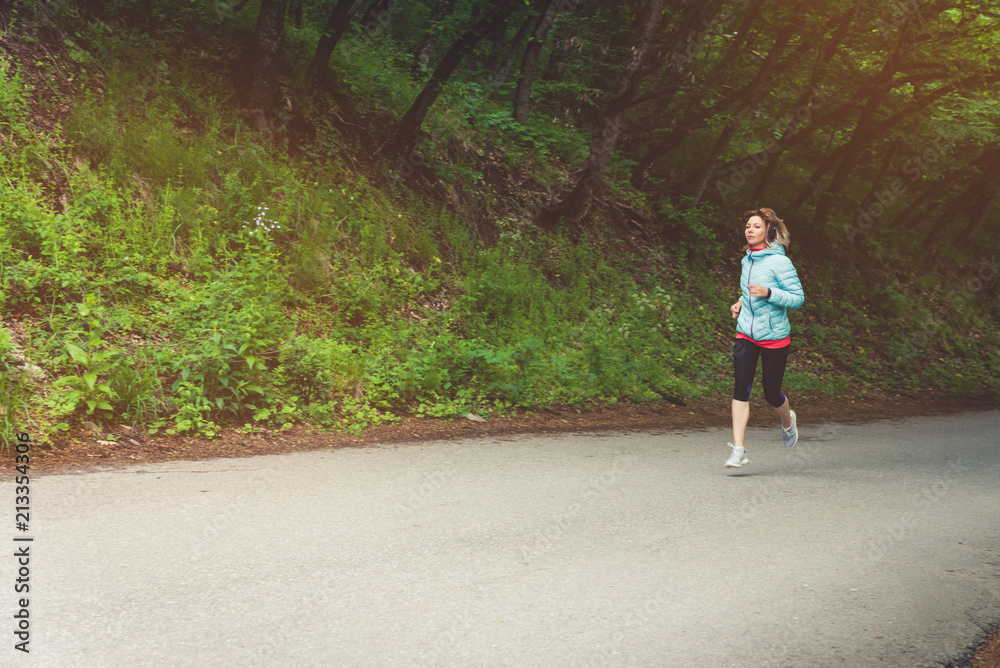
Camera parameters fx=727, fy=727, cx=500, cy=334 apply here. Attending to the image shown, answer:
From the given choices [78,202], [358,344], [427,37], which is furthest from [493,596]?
[427,37]

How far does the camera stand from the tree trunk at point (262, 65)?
1191cm

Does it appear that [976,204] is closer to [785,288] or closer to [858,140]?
[858,140]

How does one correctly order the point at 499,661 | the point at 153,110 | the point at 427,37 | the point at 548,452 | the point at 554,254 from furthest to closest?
1. the point at 427,37
2. the point at 554,254
3. the point at 153,110
4. the point at 548,452
5. the point at 499,661

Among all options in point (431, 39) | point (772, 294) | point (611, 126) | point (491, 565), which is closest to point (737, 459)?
point (772, 294)

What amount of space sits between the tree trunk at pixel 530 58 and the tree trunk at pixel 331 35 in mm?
5183

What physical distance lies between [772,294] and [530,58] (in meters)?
12.5

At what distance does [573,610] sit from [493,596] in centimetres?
45

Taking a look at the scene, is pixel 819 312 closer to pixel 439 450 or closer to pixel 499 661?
pixel 439 450

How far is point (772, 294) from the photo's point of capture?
6727 millimetres

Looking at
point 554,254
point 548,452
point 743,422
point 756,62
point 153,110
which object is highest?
point 756,62

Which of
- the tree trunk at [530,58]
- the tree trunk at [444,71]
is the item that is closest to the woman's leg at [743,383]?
the tree trunk at [444,71]

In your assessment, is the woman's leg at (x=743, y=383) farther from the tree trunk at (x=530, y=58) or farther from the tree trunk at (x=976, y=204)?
the tree trunk at (x=976, y=204)

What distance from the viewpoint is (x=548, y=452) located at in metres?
7.51

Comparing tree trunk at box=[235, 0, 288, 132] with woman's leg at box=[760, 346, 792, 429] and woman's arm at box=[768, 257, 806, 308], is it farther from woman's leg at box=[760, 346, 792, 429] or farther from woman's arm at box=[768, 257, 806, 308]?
woman's leg at box=[760, 346, 792, 429]
